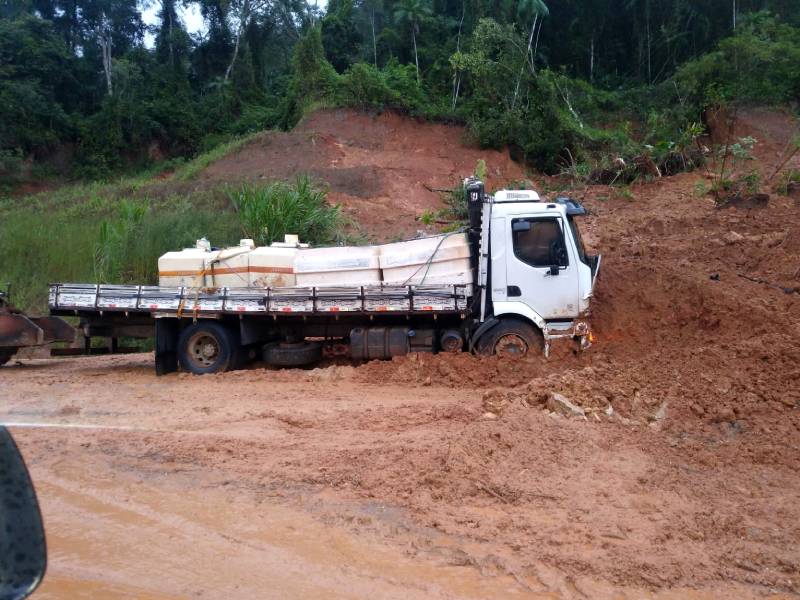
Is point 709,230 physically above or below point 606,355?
above

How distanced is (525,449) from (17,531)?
4826 mm

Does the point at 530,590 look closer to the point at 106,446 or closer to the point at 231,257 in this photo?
the point at 106,446

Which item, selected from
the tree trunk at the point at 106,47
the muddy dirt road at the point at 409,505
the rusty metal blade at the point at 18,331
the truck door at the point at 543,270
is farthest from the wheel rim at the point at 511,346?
the tree trunk at the point at 106,47

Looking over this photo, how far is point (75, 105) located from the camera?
145 ft

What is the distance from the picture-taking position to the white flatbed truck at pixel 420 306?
10.1 metres

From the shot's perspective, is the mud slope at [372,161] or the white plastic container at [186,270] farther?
the mud slope at [372,161]

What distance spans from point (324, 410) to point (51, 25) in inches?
1672

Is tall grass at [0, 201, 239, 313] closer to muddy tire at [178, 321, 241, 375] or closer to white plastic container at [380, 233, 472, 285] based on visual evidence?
muddy tire at [178, 321, 241, 375]

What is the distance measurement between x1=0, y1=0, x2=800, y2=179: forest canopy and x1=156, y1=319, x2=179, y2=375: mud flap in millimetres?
17253

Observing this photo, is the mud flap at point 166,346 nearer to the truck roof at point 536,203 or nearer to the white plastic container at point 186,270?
the white plastic container at point 186,270

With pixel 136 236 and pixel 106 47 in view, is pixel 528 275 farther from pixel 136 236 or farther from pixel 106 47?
pixel 106 47

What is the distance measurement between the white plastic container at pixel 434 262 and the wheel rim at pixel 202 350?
3.01 meters

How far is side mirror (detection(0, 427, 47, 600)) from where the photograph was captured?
1.95 metres

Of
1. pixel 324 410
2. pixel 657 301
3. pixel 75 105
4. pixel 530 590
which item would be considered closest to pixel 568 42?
pixel 75 105
